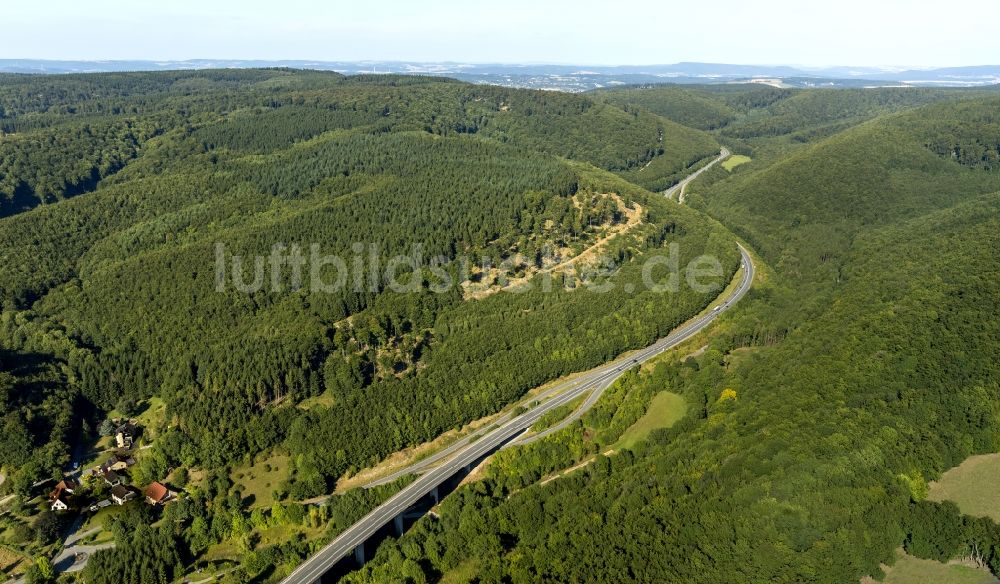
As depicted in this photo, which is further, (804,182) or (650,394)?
(804,182)

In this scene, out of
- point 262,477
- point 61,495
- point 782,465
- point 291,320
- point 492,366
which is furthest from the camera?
point 291,320

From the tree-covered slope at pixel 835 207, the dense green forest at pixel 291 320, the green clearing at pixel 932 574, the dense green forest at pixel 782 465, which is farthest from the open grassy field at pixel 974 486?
the tree-covered slope at pixel 835 207

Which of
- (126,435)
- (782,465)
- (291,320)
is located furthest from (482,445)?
(126,435)

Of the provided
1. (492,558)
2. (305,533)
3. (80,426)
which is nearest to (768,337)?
(492,558)

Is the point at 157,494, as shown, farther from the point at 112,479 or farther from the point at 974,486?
the point at 974,486

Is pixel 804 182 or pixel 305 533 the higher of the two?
pixel 804 182

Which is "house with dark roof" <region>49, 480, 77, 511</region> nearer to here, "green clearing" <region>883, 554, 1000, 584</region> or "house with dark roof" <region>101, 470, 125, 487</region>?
"house with dark roof" <region>101, 470, 125, 487</region>

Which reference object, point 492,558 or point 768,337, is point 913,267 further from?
point 492,558
